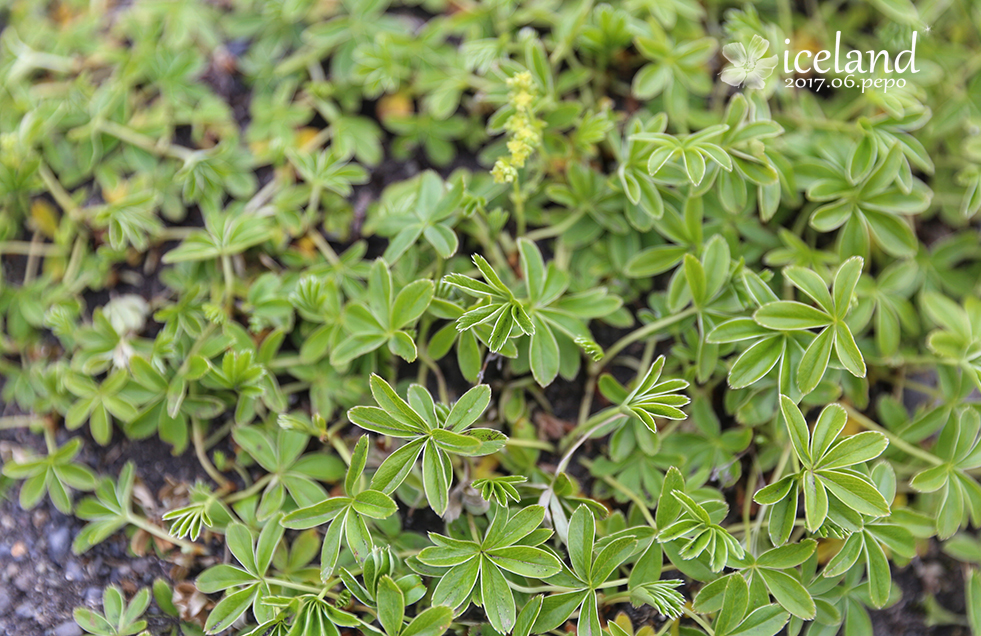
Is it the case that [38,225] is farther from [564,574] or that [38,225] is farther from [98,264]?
[564,574]

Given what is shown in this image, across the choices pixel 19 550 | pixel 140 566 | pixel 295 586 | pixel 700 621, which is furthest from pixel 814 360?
pixel 19 550

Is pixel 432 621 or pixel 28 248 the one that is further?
pixel 28 248

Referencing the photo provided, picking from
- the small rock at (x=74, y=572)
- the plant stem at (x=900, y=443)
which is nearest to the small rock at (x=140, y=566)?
the small rock at (x=74, y=572)

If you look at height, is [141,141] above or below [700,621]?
above

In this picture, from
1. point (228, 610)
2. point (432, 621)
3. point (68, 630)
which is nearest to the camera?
point (432, 621)

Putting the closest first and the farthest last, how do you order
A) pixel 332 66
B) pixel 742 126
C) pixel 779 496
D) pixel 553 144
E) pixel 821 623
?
pixel 779 496 < pixel 821 623 < pixel 742 126 < pixel 553 144 < pixel 332 66

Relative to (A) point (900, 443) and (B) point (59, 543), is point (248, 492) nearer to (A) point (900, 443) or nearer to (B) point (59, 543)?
(B) point (59, 543)

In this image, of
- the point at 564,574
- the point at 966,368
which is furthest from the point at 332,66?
the point at 966,368
